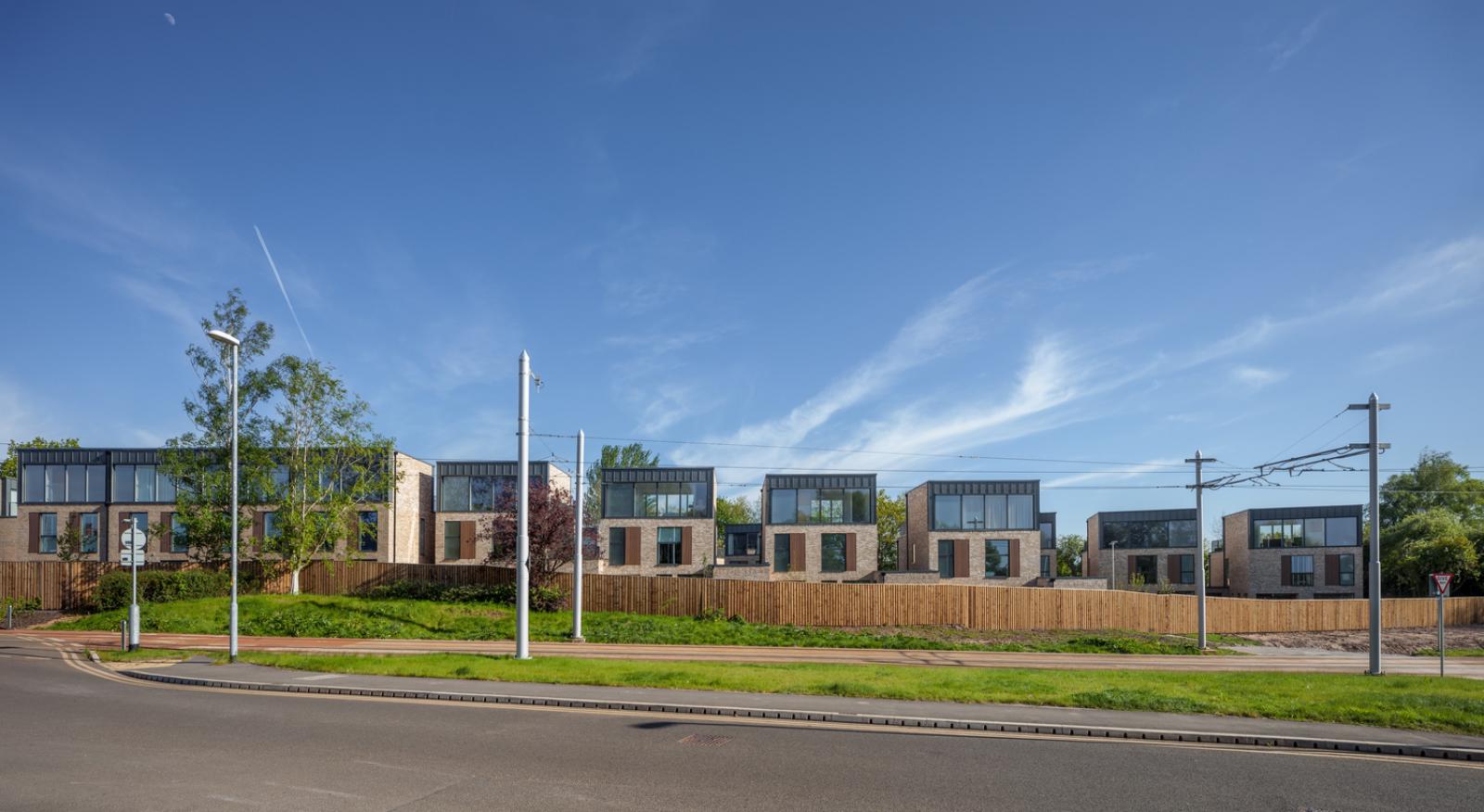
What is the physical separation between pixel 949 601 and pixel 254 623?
2719 centimetres

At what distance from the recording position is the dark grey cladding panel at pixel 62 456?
53.8m

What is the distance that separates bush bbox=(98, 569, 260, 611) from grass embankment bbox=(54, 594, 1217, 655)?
1.10 metres

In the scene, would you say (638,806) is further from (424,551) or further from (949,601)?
(424,551)

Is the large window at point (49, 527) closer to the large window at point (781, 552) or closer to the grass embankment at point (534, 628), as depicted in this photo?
the grass embankment at point (534, 628)

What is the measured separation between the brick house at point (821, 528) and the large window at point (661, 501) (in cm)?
422

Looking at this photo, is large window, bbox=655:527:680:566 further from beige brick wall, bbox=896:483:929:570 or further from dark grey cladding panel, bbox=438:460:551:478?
beige brick wall, bbox=896:483:929:570

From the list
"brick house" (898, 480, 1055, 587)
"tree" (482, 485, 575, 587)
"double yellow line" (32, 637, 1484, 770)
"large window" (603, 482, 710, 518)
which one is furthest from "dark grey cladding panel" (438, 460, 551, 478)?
"double yellow line" (32, 637, 1484, 770)

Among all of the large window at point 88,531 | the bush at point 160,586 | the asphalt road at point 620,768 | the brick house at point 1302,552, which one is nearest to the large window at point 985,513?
the brick house at point 1302,552

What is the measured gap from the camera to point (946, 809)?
895cm

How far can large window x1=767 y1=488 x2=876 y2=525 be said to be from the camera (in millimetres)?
54688

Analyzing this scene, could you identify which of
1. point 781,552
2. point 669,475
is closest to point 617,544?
point 669,475

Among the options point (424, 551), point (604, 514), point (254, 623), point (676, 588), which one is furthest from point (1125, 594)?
point (424, 551)

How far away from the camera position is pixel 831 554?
54.4 metres

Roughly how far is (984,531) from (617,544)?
21.7 m
